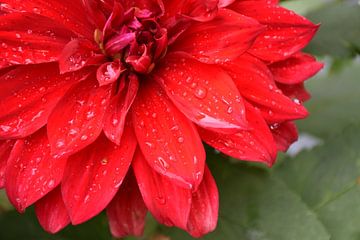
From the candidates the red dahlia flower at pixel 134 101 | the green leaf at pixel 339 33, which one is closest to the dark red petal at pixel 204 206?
the red dahlia flower at pixel 134 101

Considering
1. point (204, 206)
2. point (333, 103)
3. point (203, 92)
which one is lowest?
point (333, 103)

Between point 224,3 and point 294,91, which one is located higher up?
point 224,3

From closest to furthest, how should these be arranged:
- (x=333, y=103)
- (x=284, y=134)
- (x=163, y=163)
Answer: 1. (x=163, y=163)
2. (x=284, y=134)
3. (x=333, y=103)

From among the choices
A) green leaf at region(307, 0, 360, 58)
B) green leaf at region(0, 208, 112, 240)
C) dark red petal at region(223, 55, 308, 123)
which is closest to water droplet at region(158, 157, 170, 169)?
dark red petal at region(223, 55, 308, 123)

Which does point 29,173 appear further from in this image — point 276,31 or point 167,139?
point 276,31

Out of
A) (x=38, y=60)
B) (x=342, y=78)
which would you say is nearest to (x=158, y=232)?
(x=38, y=60)

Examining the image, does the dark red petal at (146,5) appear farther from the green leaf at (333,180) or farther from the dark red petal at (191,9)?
the green leaf at (333,180)

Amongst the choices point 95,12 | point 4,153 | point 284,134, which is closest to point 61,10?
point 95,12
